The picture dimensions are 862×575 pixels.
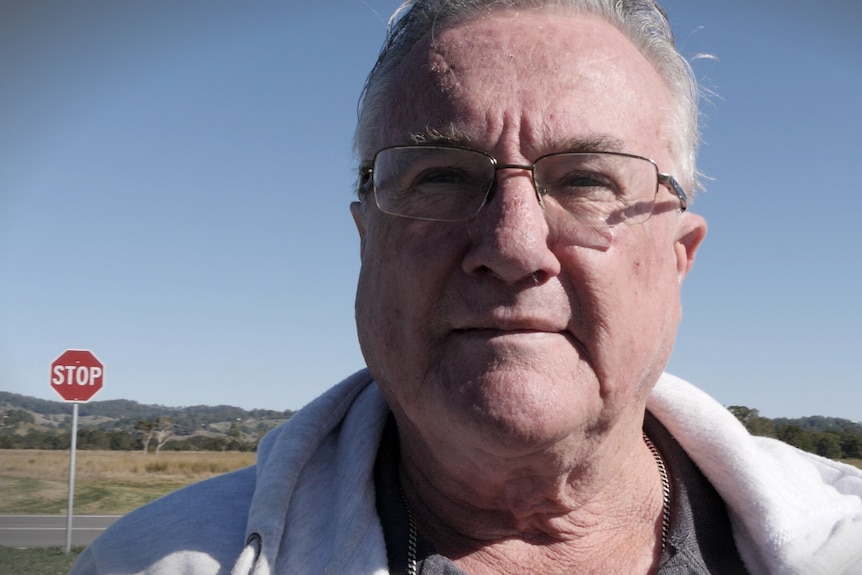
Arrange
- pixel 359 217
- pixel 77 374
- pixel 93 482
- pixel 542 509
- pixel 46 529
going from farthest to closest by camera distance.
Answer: pixel 93 482 < pixel 46 529 < pixel 77 374 < pixel 359 217 < pixel 542 509

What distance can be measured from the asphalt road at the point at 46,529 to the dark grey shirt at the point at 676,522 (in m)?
14.1

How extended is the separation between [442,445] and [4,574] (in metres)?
10.4

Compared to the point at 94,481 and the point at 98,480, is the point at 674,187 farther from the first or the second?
the point at 98,480

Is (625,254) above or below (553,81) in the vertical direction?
below

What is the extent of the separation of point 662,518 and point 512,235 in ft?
3.00

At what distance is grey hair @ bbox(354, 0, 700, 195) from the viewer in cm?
180

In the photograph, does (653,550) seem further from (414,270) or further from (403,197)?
(403,197)

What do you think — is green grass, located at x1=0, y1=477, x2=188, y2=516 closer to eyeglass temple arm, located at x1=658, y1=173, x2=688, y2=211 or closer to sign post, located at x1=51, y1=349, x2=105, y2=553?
sign post, located at x1=51, y1=349, x2=105, y2=553

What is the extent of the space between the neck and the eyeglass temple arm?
Answer: 1.85ft

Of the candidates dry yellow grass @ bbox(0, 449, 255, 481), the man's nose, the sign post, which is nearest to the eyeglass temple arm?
the man's nose

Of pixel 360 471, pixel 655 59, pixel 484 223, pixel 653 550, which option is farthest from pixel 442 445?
pixel 655 59

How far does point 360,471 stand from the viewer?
1.80 meters

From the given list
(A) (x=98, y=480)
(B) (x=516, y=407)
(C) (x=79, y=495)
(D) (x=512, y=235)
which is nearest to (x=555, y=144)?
(D) (x=512, y=235)

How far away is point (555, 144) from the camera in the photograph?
5.25ft
